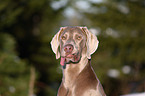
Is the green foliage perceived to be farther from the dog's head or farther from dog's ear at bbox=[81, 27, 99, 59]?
dog's ear at bbox=[81, 27, 99, 59]

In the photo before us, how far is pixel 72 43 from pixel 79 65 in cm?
19

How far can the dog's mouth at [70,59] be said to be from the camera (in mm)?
1701

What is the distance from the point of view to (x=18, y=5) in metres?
8.69

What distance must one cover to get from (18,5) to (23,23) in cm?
168

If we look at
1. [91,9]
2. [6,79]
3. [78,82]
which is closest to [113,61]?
[91,9]

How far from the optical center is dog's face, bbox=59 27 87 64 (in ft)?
5.53

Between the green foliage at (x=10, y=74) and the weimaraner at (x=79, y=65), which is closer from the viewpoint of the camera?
the weimaraner at (x=79, y=65)

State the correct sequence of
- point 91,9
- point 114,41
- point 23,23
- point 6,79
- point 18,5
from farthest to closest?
1. point 91,9
2. point 114,41
3. point 23,23
4. point 18,5
5. point 6,79

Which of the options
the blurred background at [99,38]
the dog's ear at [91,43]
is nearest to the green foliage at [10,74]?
the blurred background at [99,38]

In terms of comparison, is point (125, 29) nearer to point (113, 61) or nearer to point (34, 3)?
point (113, 61)

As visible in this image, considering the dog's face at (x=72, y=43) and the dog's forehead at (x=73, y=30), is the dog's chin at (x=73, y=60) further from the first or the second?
the dog's forehead at (x=73, y=30)

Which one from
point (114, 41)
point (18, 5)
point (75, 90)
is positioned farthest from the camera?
point (114, 41)

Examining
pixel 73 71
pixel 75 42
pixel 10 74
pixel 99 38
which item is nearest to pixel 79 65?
pixel 73 71

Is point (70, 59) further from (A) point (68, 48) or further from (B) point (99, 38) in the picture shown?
(B) point (99, 38)
